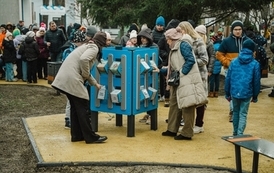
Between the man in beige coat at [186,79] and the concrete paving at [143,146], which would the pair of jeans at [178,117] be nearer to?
the man in beige coat at [186,79]

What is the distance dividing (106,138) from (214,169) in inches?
86.0

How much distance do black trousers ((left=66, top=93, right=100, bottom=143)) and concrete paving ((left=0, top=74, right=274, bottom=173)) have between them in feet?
0.50

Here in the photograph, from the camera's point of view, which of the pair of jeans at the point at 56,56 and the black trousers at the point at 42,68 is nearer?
the pair of jeans at the point at 56,56

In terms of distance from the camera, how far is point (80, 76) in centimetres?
820

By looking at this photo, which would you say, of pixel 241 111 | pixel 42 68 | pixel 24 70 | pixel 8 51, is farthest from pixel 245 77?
pixel 42 68

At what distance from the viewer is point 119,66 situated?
28.5 ft

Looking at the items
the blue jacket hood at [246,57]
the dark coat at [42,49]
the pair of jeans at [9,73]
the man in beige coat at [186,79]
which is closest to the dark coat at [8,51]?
the pair of jeans at [9,73]

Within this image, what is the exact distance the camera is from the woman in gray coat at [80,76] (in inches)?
320

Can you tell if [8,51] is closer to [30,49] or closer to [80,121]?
[30,49]

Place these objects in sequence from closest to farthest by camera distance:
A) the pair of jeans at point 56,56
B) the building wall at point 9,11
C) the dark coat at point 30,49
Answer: the dark coat at point 30,49
the pair of jeans at point 56,56
the building wall at point 9,11

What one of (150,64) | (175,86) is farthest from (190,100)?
(150,64)

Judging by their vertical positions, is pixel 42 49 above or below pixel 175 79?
below

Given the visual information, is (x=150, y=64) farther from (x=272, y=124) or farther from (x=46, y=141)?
(x=272, y=124)

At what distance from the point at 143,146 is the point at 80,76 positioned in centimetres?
143
